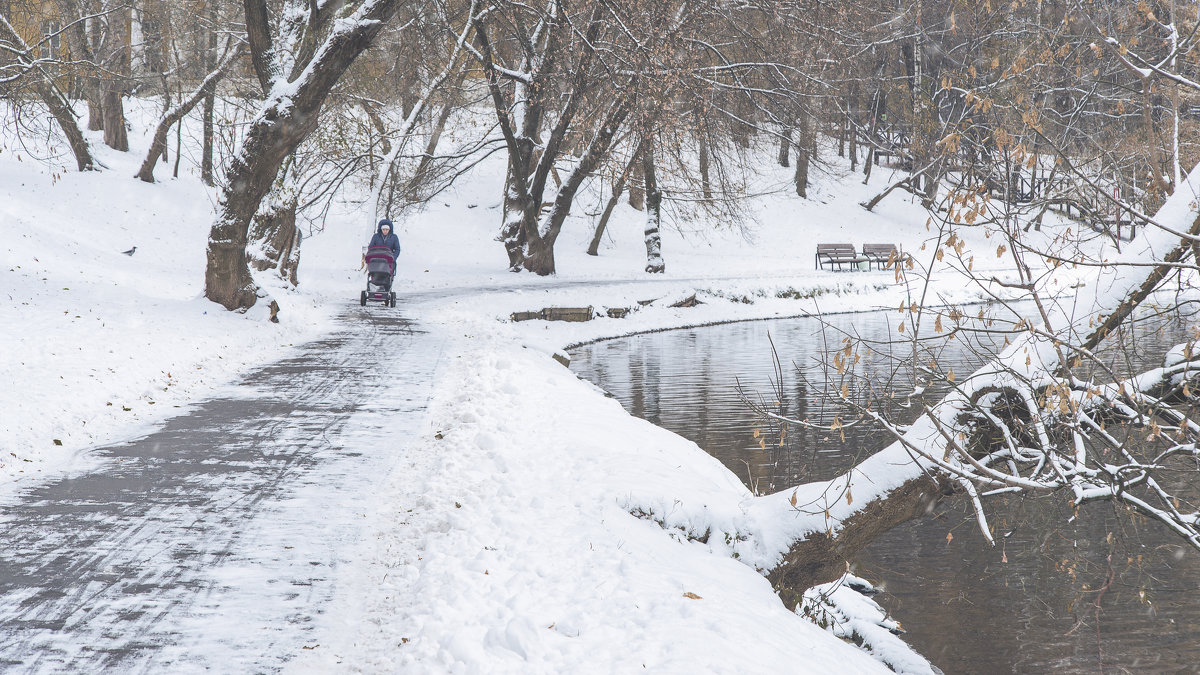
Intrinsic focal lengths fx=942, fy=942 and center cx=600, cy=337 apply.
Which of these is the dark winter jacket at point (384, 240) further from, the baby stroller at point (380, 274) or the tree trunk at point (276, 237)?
the tree trunk at point (276, 237)

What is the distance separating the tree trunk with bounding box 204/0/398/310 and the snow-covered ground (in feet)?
2.80

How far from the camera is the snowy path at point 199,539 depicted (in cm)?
445

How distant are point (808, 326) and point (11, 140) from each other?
27.3m

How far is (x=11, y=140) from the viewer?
32.1 m

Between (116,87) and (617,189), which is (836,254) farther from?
(116,87)

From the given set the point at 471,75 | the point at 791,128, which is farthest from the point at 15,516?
the point at 471,75

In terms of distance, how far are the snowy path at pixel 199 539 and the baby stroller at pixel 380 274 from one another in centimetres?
1001

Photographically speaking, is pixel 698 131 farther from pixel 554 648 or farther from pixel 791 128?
pixel 554 648

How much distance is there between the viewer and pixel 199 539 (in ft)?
19.3

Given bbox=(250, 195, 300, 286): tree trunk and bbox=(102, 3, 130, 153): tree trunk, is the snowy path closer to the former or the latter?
bbox=(250, 195, 300, 286): tree trunk

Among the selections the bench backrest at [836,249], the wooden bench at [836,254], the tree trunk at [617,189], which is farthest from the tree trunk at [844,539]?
the bench backrest at [836,249]

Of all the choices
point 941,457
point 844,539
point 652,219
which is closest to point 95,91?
point 652,219

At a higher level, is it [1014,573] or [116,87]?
[116,87]

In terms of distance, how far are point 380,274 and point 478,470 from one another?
1395cm
